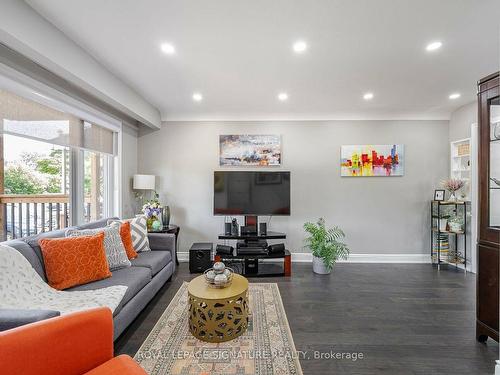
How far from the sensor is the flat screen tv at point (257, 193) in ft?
12.7

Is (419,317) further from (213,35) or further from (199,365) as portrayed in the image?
(213,35)

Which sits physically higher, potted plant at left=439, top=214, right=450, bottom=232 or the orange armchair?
potted plant at left=439, top=214, right=450, bottom=232

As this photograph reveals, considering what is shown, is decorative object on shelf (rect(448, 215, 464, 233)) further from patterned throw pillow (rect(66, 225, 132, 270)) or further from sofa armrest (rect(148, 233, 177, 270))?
patterned throw pillow (rect(66, 225, 132, 270))

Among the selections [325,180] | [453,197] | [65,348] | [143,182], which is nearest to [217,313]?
[65,348]

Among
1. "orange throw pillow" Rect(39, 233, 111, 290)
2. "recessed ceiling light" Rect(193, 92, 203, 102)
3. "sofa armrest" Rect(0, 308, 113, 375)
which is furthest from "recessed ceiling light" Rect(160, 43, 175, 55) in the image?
"sofa armrest" Rect(0, 308, 113, 375)

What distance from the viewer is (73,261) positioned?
6.73ft

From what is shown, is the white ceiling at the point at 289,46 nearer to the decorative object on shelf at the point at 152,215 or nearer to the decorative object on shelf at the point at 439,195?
the decorative object on shelf at the point at 439,195

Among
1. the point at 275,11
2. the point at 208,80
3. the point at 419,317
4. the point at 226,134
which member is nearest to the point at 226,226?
the point at 226,134

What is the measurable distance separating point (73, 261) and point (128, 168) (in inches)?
88.9

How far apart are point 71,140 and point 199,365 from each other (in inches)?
109

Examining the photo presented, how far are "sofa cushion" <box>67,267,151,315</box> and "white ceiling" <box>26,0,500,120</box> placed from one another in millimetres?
2096

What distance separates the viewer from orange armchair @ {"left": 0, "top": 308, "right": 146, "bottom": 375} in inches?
38.7

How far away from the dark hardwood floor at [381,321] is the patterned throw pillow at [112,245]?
560 millimetres

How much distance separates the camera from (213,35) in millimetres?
2066
